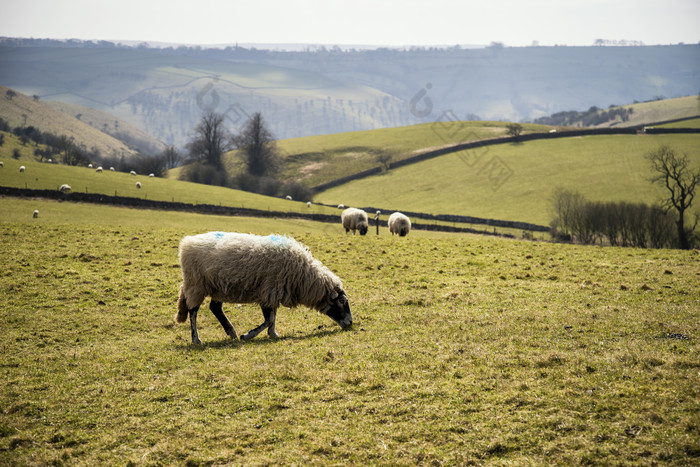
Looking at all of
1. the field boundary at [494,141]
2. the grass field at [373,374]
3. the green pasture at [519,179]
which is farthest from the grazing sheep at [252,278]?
the field boundary at [494,141]

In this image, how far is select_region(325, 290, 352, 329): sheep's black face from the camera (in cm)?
1456

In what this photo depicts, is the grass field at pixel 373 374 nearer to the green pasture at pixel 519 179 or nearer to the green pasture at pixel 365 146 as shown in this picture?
the green pasture at pixel 519 179

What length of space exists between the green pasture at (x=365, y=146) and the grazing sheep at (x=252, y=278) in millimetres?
87084

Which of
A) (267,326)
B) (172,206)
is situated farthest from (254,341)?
(172,206)

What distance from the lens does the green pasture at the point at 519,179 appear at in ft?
241

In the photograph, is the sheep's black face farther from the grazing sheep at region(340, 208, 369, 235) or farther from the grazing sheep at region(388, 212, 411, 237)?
the grazing sheep at region(340, 208, 369, 235)

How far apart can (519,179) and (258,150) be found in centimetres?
5560

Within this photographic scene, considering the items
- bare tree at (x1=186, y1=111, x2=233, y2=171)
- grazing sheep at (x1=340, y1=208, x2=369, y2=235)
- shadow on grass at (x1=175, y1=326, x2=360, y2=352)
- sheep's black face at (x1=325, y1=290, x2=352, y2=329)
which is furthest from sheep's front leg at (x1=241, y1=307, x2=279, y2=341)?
bare tree at (x1=186, y1=111, x2=233, y2=171)

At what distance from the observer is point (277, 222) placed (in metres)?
49.3

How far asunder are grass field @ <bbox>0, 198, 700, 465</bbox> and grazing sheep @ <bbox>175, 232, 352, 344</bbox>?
2.62 ft

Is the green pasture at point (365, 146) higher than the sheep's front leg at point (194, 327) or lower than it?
higher

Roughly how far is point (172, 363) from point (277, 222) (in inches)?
1495

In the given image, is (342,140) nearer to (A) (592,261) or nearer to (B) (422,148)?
(B) (422,148)

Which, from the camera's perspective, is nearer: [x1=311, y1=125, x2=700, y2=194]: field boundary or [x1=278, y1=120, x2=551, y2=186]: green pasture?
[x1=311, y1=125, x2=700, y2=194]: field boundary
